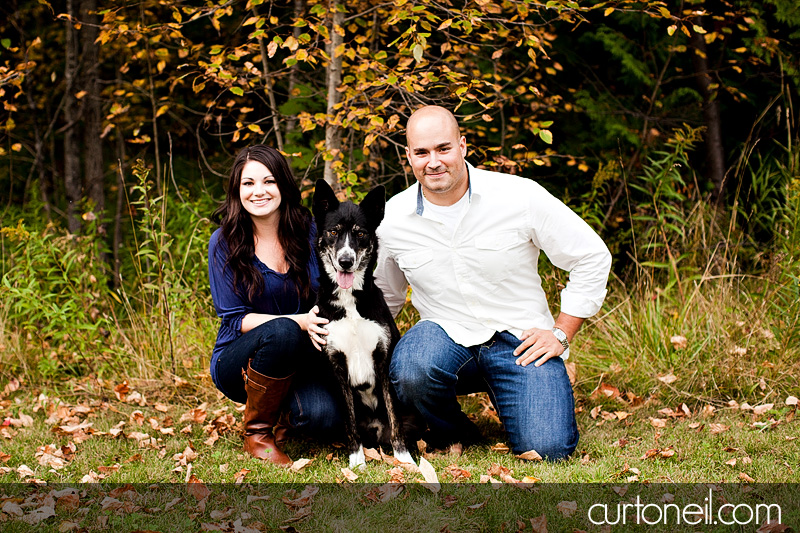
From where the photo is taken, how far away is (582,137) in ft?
19.9

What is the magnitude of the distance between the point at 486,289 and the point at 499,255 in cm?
18

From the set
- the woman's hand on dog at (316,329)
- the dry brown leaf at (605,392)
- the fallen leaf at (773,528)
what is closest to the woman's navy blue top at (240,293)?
the woman's hand on dog at (316,329)

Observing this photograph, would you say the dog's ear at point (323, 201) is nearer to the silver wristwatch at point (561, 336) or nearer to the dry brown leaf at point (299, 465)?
the dry brown leaf at point (299, 465)

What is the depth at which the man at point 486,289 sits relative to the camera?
A: 124 inches

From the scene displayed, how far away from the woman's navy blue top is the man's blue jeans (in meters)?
0.61

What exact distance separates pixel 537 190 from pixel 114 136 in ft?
26.1

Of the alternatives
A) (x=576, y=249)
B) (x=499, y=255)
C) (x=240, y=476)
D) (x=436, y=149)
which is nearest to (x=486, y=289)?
(x=499, y=255)

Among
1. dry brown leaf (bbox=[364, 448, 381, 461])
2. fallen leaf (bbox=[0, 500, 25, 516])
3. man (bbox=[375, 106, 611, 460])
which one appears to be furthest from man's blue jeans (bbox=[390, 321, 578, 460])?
fallen leaf (bbox=[0, 500, 25, 516])

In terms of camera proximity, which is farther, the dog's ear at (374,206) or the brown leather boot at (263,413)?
the brown leather boot at (263,413)

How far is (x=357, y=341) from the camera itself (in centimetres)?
→ 307

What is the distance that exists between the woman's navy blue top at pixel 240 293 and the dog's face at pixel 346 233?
202mm

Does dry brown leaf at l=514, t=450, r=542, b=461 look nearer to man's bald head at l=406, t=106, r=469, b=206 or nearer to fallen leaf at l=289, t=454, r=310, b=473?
fallen leaf at l=289, t=454, r=310, b=473

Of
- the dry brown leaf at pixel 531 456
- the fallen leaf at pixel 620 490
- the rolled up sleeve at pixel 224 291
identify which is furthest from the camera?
the rolled up sleeve at pixel 224 291

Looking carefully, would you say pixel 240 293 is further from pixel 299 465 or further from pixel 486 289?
pixel 486 289
